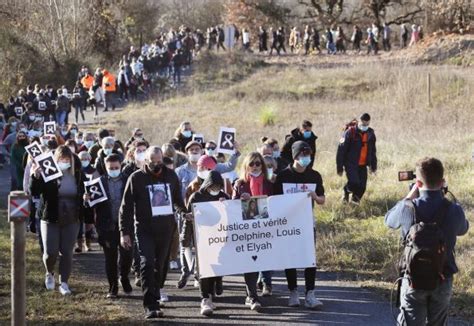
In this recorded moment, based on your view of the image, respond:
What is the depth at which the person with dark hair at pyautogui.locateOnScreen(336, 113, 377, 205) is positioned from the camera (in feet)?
48.7

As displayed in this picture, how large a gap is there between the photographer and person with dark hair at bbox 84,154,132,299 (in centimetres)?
430

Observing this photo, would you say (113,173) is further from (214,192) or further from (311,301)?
(311,301)

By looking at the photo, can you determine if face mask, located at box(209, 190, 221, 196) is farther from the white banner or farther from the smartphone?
the smartphone

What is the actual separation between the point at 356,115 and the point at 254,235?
2202 cm

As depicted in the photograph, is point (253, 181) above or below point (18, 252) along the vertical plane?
above

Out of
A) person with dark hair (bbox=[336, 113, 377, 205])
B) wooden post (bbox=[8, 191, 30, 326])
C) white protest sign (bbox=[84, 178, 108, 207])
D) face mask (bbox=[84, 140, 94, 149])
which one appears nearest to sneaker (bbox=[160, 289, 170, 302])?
white protest sign (bbox=[84, 178, 108, 207])

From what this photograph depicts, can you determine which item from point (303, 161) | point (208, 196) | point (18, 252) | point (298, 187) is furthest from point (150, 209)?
point (18, 252)

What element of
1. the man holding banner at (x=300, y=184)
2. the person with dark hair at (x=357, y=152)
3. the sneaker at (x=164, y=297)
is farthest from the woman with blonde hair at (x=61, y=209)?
the person with dark hair at (x=357, y=152)

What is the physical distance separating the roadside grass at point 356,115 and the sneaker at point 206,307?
8.76 feet

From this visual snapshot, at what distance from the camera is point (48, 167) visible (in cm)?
968

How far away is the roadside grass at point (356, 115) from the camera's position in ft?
40.1

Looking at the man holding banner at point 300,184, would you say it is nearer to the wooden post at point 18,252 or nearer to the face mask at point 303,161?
the face mask at point 303,161

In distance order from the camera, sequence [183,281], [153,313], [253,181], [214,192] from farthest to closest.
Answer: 1. [183,281]
2. [253,181]
3. [214,192]
4. [153,313]

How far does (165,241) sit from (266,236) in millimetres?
1183
